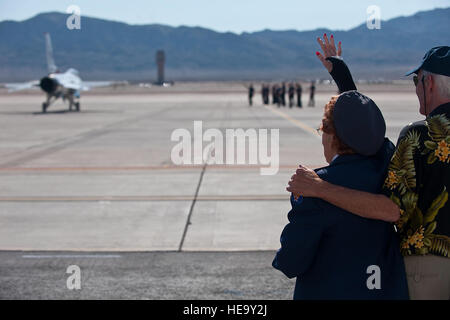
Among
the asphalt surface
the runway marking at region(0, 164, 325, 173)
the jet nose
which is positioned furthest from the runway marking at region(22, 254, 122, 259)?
the jet nose

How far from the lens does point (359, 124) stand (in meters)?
2.53

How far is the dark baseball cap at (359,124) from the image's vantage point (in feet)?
8.32

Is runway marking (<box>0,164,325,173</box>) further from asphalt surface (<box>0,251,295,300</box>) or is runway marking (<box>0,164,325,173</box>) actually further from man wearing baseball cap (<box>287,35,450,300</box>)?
man wearing baseball cap (<box>287,35,450,300</box>)

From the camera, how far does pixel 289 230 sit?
8.37 feet

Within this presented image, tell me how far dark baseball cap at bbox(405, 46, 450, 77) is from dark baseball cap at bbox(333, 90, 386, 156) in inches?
19.3

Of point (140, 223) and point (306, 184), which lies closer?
point (306, 184)

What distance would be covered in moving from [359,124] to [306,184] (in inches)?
14.0

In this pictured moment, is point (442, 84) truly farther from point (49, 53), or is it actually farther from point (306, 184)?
point (49, 53)

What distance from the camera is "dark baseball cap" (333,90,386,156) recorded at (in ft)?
8.32

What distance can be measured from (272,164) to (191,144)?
17.8 ft

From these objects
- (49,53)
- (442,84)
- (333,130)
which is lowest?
(333,130)

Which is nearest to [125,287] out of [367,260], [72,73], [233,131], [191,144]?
[367,260]

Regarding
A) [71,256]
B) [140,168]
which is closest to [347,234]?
[71,256]
